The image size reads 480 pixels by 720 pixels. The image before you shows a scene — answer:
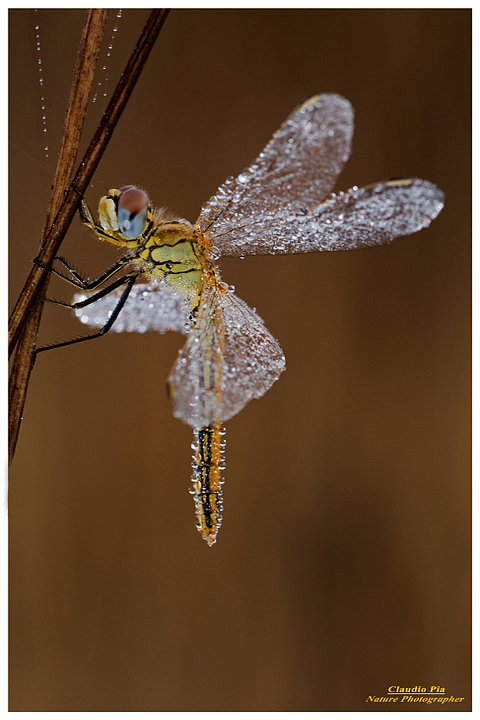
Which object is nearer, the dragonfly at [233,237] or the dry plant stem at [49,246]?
the dry plant stem at [49,246]

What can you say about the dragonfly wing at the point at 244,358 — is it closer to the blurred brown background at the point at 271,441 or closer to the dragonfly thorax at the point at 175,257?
the dragonfly thorax at the point at 175,257

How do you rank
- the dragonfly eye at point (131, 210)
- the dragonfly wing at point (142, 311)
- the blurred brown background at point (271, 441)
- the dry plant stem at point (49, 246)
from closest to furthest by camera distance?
the dry plant stem at point (49, 246), the dragonfly eye at point (131, 210), the dragonfly wing at point (142, 311), the blurred brown background at point (271, 441)

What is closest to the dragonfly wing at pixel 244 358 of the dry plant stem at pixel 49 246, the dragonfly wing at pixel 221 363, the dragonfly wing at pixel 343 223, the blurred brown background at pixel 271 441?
the dragonfly wing at pixel 221 363

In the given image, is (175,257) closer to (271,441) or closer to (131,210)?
(131,210)

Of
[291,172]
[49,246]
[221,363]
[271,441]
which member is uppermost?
[291,172]

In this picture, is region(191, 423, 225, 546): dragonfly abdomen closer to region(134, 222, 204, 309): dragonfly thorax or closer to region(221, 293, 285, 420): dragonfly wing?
region(221, 293, 285, 420): dragonfly wing

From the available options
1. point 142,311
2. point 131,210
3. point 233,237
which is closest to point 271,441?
point 142,311
